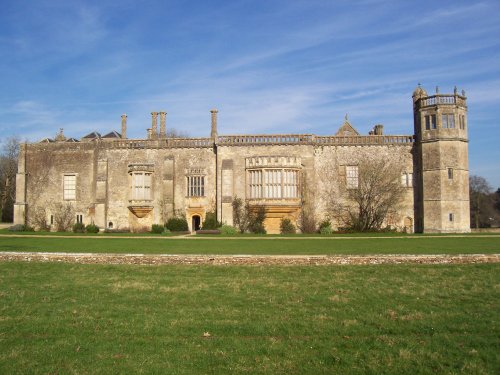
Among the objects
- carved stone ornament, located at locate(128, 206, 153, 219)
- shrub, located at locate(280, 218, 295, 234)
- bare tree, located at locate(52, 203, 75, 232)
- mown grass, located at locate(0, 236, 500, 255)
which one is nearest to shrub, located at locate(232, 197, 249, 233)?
shrub, located at locate(280, 218, 295, 234)

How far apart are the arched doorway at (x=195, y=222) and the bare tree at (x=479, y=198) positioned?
117 feet

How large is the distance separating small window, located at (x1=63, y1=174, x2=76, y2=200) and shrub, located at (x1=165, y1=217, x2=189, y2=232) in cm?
857

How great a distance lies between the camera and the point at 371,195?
34312 millimetres

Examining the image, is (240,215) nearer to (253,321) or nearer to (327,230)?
(327,230)

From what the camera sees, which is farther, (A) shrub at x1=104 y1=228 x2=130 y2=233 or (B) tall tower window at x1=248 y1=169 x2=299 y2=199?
(A) shrub at x1=104 y1=228 x2=130 y2=233

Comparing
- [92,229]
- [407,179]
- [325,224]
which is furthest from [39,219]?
[407,179]

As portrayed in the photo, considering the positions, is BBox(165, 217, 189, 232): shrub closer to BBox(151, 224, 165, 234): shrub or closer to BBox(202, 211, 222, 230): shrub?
BBox(151, 224, 165, 234): shrub

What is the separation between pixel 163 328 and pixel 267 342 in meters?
2.00

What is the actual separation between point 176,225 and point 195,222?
7.51 ft

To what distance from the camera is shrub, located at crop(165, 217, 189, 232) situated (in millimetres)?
34156

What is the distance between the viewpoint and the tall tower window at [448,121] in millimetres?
32531

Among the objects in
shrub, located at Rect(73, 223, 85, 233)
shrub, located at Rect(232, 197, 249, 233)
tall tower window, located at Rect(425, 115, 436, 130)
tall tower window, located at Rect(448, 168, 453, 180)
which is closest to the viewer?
tall tower window, located at Rect(448, 168, 453, 180)

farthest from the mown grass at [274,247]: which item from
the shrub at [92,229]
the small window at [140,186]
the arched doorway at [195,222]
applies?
the small window at [140,186]

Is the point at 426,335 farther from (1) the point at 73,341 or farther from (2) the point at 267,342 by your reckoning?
(1) the point at 73,341
